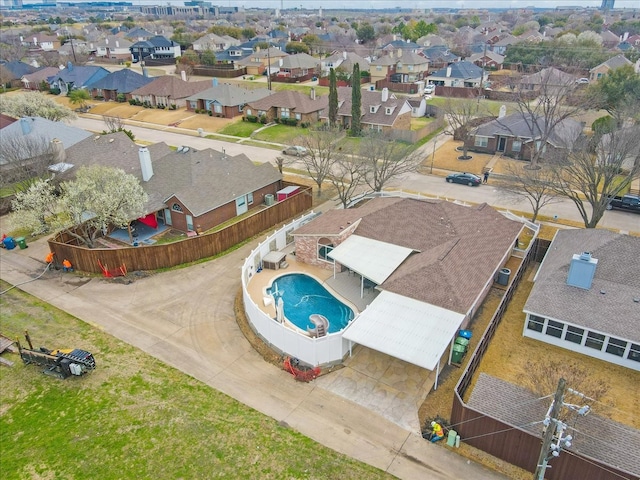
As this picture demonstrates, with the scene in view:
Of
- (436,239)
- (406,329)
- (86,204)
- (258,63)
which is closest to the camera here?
(406,329)

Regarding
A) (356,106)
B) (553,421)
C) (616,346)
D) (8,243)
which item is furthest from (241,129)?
(553,421)

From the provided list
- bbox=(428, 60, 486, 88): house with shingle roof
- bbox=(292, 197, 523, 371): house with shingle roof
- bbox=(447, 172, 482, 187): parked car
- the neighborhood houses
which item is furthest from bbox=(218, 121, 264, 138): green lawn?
bbox=(428, 60, 486, 88): house with shingle roof

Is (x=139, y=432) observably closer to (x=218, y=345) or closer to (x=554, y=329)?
(x=218, y=345)

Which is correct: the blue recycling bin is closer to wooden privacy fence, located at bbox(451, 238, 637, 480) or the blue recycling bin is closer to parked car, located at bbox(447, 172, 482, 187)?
wooden privacy fence, located at bbox(451, 238, 637, 480)

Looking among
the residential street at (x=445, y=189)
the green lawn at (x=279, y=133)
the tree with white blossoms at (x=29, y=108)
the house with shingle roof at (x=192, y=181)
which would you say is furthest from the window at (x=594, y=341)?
the tree with white blossoms at (x=29, y=108)

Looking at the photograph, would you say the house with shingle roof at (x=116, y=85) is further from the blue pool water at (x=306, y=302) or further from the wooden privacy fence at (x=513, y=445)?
the wooden privacy fence at (x=513, y=445)

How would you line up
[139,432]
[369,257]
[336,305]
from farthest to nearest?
[369,257] → [336,305] → [139,432]
